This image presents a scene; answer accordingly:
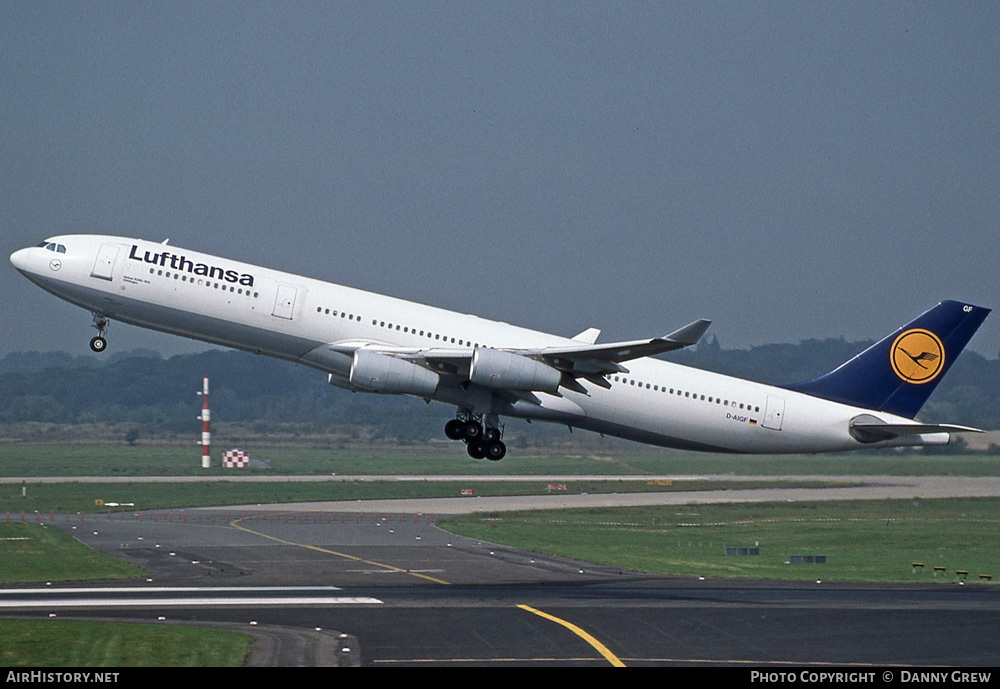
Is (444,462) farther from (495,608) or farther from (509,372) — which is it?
(495,608)

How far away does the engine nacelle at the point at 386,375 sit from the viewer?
1499 inches

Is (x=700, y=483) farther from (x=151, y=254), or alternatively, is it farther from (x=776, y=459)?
(x=151, y=254)

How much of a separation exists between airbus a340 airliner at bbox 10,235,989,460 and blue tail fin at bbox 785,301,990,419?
2.74ft

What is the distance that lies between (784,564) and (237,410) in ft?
437

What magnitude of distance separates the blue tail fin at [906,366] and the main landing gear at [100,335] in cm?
2339

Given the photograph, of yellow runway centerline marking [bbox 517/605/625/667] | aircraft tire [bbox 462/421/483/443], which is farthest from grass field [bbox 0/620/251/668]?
aircraft tire [bbox 462/421/483/443]

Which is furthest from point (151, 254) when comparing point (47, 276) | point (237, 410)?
point (237, 410)

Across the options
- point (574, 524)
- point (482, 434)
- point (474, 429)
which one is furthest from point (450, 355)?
point (574, 524)

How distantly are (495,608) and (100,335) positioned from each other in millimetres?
16340

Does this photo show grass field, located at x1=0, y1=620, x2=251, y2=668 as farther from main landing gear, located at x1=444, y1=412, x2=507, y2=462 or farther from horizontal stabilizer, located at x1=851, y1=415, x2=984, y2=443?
horizontal stabilizer, located at x1=851, y1=415, x2=984, y2=443

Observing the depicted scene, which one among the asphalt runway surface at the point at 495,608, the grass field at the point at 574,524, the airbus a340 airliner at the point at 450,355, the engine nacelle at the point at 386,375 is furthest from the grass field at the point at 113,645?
the airbus a340 airliner at the point at 450,355

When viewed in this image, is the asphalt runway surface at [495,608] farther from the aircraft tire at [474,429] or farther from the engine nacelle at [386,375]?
the engine nacelle at [386,375]

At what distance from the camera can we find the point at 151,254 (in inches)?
1544

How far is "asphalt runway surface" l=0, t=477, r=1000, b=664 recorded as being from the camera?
1073 inches
